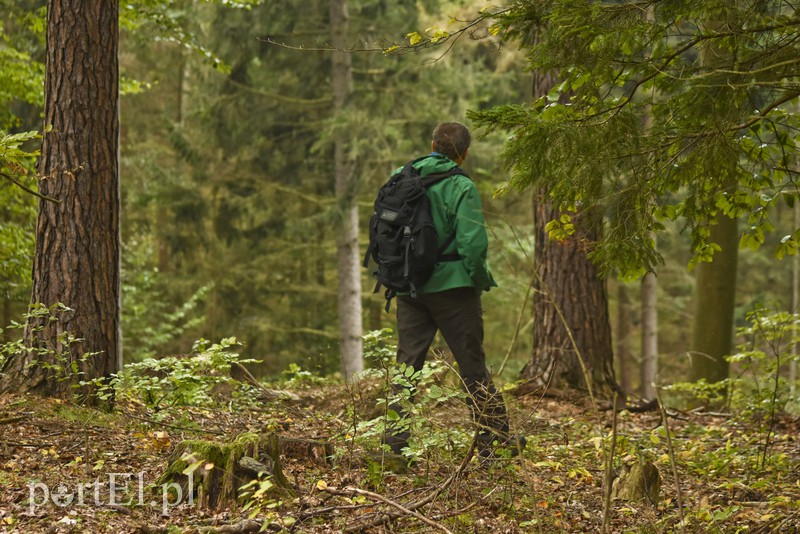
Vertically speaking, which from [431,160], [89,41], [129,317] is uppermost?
[89,41]

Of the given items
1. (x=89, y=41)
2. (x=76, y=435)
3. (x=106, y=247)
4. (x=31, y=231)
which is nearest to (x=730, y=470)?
(x=76, y=435)

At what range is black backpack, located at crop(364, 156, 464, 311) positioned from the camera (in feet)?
15.8

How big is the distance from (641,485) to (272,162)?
547 inches

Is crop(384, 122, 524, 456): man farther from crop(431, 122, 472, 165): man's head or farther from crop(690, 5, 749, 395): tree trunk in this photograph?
crop(690, 5, 749, 395): tree trunk

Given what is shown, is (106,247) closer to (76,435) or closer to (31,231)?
(76,435)

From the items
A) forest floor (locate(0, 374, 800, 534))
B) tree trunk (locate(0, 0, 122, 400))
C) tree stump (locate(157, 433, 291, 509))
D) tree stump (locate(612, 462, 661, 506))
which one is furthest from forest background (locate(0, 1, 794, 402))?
tree stump (locate(157, 433, 291, 509))

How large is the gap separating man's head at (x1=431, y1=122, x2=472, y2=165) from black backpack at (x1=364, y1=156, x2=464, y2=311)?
185 mm

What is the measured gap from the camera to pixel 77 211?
598 cm

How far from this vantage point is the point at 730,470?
5305 mm

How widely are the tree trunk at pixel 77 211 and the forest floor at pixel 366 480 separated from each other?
1.34 ft

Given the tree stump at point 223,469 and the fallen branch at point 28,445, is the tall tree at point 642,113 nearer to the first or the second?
the tree stump at point 223,469

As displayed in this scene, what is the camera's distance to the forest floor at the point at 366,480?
385 cm

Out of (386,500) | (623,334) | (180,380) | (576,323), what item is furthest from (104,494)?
(623,334)

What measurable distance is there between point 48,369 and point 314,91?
468 inches
